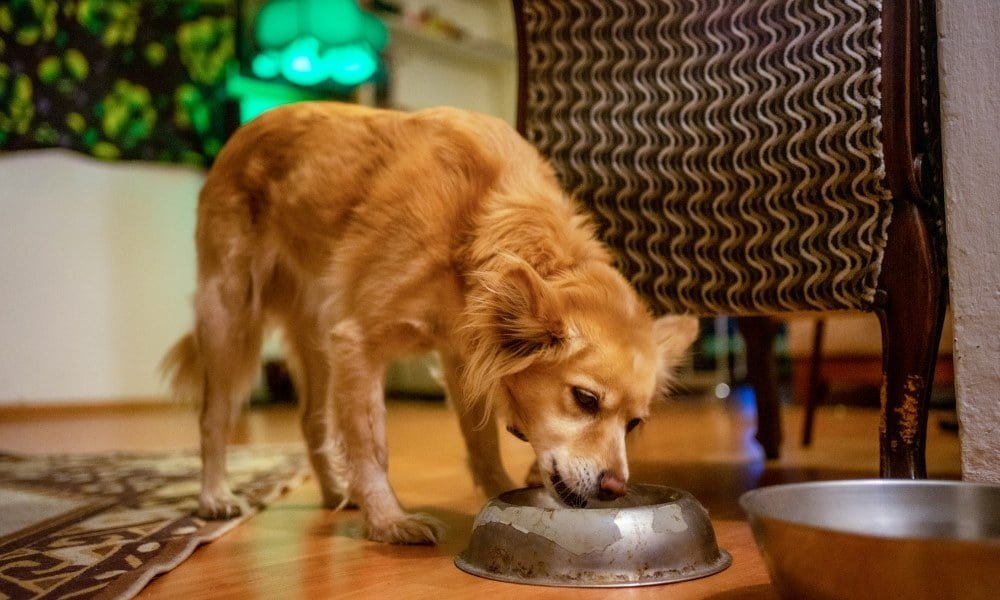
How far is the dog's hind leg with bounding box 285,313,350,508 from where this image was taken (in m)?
2.41

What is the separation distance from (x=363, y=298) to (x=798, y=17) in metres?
1.10

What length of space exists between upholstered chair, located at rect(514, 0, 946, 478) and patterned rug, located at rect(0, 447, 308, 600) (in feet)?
3.95

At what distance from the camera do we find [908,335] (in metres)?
1.71

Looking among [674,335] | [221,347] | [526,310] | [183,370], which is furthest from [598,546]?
[183,370]

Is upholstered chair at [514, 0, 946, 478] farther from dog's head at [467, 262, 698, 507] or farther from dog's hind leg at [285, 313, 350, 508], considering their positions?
dog's hind leg at [285, 313, 350, 508]

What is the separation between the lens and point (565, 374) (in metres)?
1.70

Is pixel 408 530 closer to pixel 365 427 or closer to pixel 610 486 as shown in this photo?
pixel 365 427

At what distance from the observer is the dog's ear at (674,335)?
1.90 m

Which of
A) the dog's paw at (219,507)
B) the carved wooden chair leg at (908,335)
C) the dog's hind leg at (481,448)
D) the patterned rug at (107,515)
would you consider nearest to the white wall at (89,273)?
the patterned rug at (107,515)

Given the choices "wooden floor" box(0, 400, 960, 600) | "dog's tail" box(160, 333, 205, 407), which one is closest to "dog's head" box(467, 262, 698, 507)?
"wooden floor" box(0, 400, 960, 600)

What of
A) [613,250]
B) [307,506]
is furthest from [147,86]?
[613,250]

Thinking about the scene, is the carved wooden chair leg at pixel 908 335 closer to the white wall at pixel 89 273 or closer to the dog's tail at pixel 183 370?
the dog's tail at pixel 183 370

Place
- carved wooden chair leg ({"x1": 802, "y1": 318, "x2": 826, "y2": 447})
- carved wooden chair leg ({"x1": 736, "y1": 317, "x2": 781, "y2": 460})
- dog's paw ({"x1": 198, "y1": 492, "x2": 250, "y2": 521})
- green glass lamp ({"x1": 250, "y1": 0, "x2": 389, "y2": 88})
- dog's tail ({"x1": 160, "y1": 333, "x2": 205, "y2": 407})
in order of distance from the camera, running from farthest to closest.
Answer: green glass lamp ({"x1": 250, "y1": 0, "x2": 389, "y2": 88})
carved wooden chair leg ({"x1": 802, "y1": 318, "x2": 826, "y2": 447})
carved wooden chair leg ({"x1": 736, "y1": 317, "x2": 781, "y2": 460})
dog's tail ({"x1": 160, "y1": 333, "x2": 205, "y2": 407})
dog's paw ({"x1": 198, "y1": 492, "x2": 250, "y2": 521})

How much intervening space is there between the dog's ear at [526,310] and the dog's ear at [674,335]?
0.30 meters
